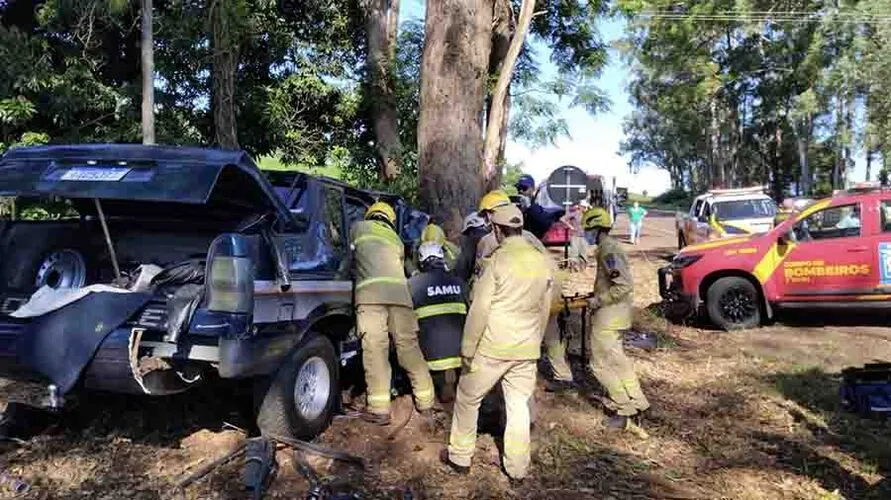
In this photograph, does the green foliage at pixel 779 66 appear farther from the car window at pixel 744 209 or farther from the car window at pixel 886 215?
the car window at pixel 886 215

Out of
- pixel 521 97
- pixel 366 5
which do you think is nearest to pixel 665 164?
pixel 521 97

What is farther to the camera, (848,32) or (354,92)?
(848,32)

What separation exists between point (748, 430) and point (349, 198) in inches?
146

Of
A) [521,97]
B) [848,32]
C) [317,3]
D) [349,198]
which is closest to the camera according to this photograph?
[349,198]

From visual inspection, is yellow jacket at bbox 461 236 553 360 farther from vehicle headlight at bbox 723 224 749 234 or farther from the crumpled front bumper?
vehicle headlight at bbox 723 224 749 234

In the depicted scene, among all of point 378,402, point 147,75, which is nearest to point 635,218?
point 147,75

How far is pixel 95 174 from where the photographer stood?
4.69 meters

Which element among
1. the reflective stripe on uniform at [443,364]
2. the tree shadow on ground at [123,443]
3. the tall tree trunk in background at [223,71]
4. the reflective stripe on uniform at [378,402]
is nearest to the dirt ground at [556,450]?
the tree shadow on ground at [123,443]

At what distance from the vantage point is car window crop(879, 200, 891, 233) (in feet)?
32.1

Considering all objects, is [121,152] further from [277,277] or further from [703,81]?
[703,81]

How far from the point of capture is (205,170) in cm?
454

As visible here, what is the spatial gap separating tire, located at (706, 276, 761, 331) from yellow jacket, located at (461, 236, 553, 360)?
6364 millimetres

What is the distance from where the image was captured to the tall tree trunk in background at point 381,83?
14117 mm

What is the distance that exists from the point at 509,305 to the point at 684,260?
6.77 m
